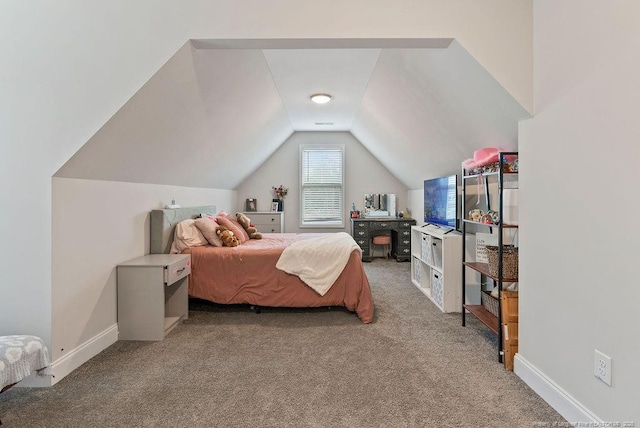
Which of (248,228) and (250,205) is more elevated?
(250,205)

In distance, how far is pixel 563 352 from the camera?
5.63ft

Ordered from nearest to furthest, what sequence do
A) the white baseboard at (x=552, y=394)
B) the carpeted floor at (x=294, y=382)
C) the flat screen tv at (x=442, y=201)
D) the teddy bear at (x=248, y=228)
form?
the white baseboard at (x=552, y=394) → the carpeted floor at (x=294, y=382) → the flat screen tv at (x=442, y=201) → the teddy bear at (x=248, y=228)

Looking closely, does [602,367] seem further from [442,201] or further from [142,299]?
[142,299]

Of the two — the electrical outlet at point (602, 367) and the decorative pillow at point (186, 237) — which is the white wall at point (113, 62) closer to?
the decorative pillow at point (186, 237)

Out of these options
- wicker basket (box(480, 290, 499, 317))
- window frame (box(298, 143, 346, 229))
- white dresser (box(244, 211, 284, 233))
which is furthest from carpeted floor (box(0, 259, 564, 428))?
window frame (box(298, 143, 346, 229))

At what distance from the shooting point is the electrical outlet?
143cm

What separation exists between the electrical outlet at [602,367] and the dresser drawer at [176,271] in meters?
2.77

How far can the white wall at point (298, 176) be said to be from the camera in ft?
21.3

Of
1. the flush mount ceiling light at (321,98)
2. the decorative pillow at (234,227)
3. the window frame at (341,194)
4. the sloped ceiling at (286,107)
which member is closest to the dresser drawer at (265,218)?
the window frame at (341,194)

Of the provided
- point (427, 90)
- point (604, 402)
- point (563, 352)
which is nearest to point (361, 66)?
point (427, 90)

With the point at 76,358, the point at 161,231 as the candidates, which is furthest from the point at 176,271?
the point at 76,358

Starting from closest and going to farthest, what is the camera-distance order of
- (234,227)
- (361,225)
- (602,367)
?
(602,367) < (234,227) < (361,225)

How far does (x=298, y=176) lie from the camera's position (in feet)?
21.4

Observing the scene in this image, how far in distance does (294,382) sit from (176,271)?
1.42m
